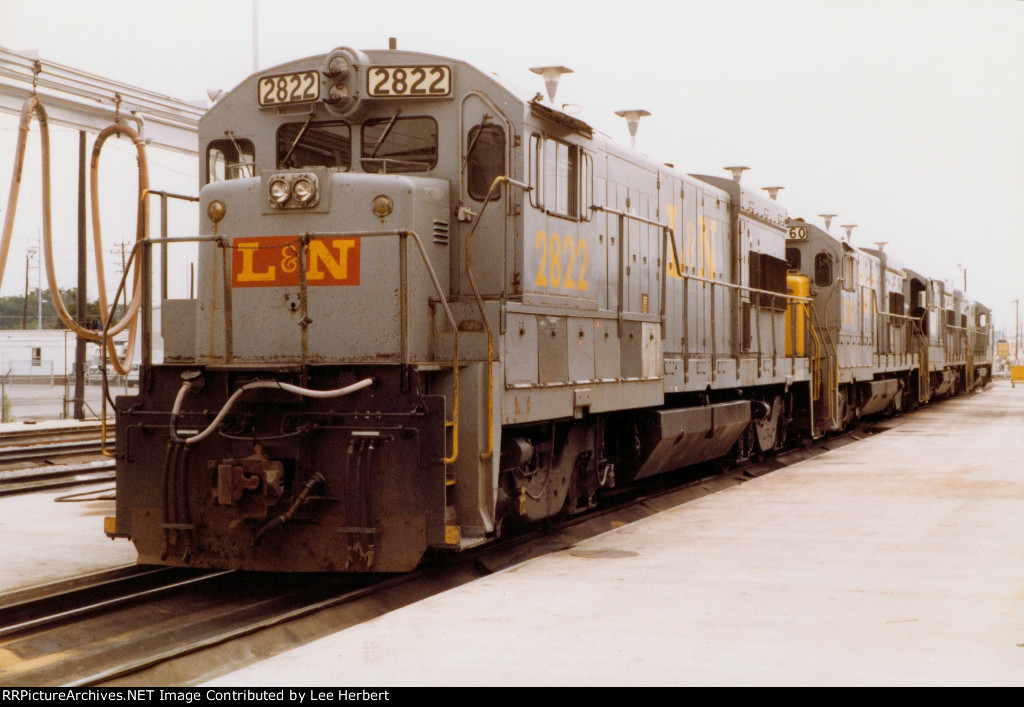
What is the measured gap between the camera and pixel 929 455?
14672mm

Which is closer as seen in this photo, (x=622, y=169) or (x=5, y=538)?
(x=5, y=538)

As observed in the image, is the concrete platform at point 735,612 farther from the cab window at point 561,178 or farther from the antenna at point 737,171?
the antenna at point 737,171

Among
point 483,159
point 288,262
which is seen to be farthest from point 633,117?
point 288,262

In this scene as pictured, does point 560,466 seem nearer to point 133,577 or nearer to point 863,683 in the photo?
point 133,577

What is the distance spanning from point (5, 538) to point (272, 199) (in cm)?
392

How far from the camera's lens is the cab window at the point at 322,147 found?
742 cm

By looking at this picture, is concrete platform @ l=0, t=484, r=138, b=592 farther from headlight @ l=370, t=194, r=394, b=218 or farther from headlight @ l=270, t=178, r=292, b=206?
headlight @ l=370, t=194, r=394, b=218

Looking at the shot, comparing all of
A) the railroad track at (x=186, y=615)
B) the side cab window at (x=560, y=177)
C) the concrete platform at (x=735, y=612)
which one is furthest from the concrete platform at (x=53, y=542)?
the side cab window at (x=560, y=177)

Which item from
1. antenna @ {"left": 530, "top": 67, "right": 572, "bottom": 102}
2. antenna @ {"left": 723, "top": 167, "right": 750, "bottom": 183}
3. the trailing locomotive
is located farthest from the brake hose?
antenna @ {"left": 723, "top": 167, "right": 750, "bottom": 183}

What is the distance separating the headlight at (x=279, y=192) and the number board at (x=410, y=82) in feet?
3.01

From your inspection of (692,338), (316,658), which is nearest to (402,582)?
(316,658)

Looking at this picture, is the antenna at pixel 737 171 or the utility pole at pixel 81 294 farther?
the utility pole at pixel 81 294

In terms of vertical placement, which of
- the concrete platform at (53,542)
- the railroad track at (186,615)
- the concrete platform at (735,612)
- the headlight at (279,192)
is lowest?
the railroad track at (186,615)

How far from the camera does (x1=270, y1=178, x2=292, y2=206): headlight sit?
687 centimetres
